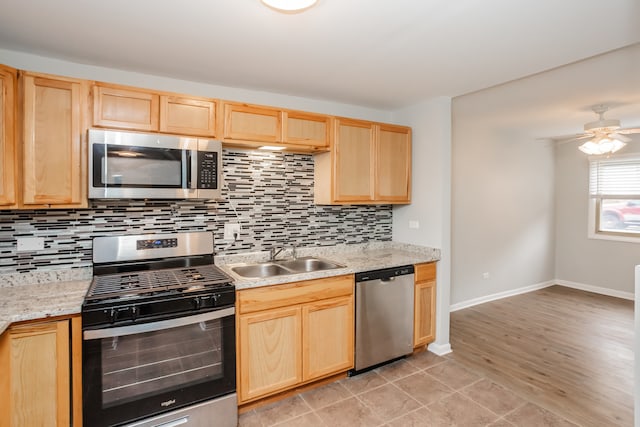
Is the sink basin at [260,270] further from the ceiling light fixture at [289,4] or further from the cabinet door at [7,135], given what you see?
the ceiling light fixture at [289,4]

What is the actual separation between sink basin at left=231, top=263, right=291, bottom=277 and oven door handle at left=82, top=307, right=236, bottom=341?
1.96ft

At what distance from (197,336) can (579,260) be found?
6.20 metres

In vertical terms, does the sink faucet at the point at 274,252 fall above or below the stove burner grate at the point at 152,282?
above

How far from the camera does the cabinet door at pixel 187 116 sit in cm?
233

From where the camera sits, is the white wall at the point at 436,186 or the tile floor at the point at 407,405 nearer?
the tile floor at the point at 407,405

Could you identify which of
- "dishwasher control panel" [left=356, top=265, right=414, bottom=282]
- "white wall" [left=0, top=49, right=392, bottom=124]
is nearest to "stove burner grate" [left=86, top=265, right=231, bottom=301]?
"dishwasher control panel" [left=356, top=265, right=414, bottom=282]

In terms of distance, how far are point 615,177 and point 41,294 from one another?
7091 mm

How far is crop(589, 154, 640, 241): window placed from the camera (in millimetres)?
5098

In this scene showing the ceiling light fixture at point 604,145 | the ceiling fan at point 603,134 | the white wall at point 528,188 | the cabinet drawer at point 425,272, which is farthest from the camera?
the ceiling light fixture at point 604,145

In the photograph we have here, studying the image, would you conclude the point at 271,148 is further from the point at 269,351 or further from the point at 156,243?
the point at 269,351

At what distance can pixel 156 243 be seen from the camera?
8.29 feet

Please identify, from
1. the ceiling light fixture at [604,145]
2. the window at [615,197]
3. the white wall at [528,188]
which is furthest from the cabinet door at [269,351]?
the window at [615,197]

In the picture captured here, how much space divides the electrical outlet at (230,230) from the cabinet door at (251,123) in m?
0.73

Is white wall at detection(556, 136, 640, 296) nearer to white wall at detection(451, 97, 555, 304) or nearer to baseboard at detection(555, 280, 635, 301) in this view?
baseboard at detection(555, 280, 635, 301)
